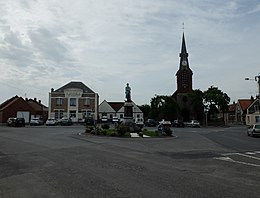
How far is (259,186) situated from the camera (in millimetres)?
9195

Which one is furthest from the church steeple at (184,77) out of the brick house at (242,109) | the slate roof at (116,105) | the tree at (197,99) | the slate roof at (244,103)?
the slate roof at (116,105)

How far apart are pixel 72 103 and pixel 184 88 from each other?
3125 centimetres

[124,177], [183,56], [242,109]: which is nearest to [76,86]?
[183,56]

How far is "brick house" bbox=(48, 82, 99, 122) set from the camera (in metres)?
86.2

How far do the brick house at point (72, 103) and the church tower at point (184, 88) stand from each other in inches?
934

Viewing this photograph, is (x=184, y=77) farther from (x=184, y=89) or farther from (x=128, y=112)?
(x=128, y=112)

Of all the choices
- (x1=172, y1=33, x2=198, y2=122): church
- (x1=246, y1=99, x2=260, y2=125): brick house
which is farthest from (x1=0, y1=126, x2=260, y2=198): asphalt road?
(x1=246, y1=99, x2=260, y2=125): brick house

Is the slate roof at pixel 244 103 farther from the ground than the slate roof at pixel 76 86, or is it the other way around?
the slate roof at pixel 76 86

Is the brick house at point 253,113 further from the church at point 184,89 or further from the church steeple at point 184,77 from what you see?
the church steeple at point 184,77

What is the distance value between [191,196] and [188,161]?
6.95 metres

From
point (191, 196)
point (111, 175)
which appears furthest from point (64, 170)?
point (191, 196)

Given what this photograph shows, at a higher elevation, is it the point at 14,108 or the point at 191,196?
the point at 14,108

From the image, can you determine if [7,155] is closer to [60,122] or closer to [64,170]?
[64,170]

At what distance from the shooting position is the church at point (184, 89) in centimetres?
9331
